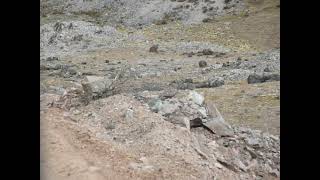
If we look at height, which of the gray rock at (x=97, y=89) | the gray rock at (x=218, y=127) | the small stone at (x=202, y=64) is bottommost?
the gray rock at (x=218, y=127)

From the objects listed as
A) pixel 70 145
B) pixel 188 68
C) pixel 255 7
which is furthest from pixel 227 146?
pixel 255 7

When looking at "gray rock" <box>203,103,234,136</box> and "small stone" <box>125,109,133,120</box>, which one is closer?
"small stone" <box>125,109,133,120</box>

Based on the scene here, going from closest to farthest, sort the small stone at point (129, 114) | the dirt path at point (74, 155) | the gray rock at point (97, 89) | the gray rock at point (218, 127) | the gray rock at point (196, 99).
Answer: the dirt path at point (74, 155) < the small stone at point (129, 114) < the gray rock at point (218, 127) < the gray rock at point (196, 99) < the gray rock at point (97, 89)

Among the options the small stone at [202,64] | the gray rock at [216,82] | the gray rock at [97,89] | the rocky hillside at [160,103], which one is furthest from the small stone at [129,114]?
the small stone at [202,64]

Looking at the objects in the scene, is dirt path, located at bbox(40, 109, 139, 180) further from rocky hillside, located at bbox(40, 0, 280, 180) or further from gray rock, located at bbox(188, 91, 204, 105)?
gray rock, located at bbox(188, 91, 204, 105)

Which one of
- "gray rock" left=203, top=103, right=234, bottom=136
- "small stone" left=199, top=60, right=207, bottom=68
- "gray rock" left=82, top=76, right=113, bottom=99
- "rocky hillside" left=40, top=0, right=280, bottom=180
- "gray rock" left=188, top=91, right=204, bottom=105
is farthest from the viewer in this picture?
"small stone" left=199, top=60, right=207, bottom=68

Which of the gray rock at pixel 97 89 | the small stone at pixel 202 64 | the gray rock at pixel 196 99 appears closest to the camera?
the gray rock at pixel 196 99

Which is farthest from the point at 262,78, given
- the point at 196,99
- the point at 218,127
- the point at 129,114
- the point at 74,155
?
the point at 74,155

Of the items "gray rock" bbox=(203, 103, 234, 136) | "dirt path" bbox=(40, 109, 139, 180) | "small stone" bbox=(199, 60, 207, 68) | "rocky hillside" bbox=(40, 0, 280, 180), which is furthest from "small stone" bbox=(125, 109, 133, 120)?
"small stone" bbox=(199, 60, 207, 68)

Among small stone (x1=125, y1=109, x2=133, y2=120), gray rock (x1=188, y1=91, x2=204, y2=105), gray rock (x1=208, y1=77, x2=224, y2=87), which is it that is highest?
gray rock (x1=208, y1=77, x2=224, y2=87)

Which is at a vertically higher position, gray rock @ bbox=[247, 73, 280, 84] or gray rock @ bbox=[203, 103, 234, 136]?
gray rock @ bbox=[247, 73, 280, 84]

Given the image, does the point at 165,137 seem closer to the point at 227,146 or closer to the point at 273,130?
the point at 227,146

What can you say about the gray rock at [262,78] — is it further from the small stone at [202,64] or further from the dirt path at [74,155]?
the dirt path at [74,155]
